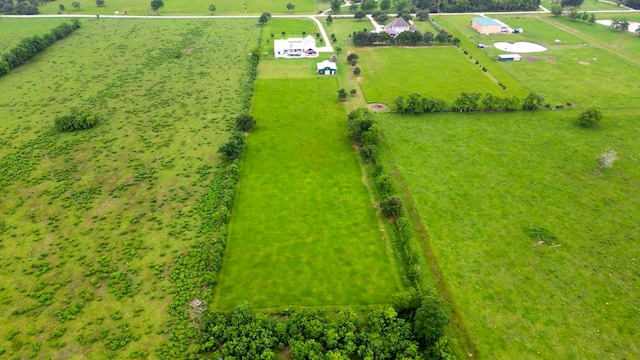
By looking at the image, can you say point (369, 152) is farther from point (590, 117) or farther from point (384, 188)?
point (590, 117)

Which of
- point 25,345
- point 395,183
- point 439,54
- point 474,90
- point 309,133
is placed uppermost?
point 439,54

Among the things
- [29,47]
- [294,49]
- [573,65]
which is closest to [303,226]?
[294,49]

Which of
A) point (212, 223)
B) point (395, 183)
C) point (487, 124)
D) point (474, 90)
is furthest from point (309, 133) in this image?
point (474, 90)

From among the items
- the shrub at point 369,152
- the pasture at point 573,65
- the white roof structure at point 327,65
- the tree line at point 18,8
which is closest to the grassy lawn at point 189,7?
the tree line at point 18,8

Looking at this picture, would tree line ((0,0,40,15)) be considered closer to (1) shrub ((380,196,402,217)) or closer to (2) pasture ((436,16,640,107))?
(2) pasture ((436,16,640,107))

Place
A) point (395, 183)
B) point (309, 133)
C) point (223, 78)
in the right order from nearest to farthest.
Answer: point (395, 183) < point (309, 133) < point (223, 78)

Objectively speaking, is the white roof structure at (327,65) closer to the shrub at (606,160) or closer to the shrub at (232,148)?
the shrub at (232,148)

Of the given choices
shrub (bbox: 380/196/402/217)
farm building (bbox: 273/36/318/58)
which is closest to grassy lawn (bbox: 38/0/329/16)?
farm building (bbox: 273/36/318/58)

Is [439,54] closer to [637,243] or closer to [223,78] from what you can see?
[223,78]
